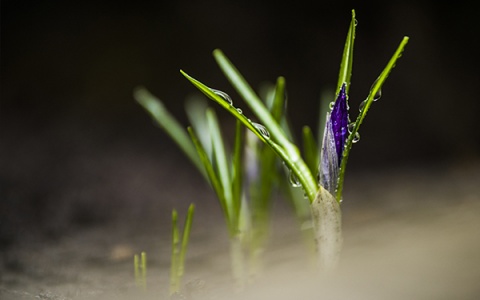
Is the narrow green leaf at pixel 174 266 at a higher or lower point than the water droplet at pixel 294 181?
lower

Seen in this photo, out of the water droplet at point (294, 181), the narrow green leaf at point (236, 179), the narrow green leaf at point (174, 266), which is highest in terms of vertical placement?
the narrow green leaf at point (236, 179)

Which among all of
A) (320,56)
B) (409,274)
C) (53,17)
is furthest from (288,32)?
(409,274)

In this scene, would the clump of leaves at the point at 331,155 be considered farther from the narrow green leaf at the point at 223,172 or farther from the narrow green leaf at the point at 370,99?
the narrow green leaf at the point at 223,172

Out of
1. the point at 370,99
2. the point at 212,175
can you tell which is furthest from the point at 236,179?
the point at 370,99

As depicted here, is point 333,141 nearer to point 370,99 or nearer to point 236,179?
point 370,99

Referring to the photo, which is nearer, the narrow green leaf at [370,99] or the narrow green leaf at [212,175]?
the narrow green leaf at [370,99]

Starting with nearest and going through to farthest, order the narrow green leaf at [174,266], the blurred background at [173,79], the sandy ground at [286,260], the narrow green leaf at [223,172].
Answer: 1. the sandy ground at [286,260]
2. the narrow green leaf at [174,266]
3. the narrow green leaf at [223,172]
4. the blurred background at [173,79]

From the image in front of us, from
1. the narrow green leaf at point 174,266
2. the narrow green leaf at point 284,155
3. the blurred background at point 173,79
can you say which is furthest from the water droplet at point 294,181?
the blurred background at point 173,79
